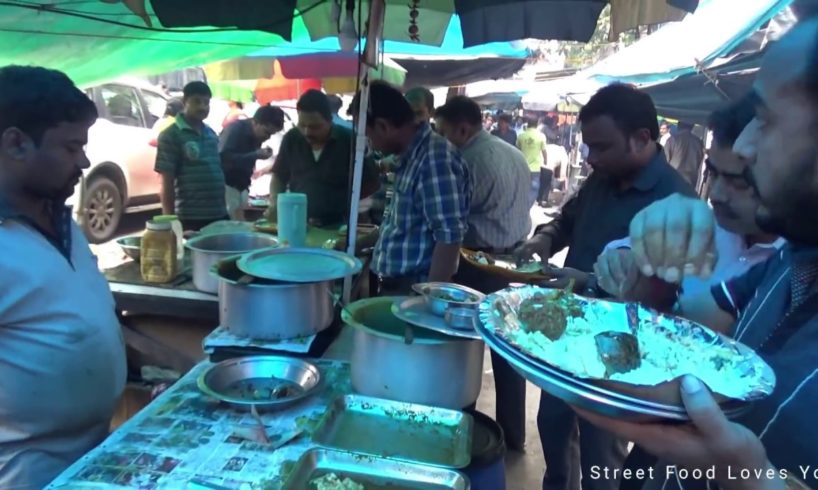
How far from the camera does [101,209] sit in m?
7.29

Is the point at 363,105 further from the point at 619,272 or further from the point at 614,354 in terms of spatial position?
the point at 614,354

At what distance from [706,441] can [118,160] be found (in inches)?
317

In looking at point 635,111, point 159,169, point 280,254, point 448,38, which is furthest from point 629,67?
point 280,254

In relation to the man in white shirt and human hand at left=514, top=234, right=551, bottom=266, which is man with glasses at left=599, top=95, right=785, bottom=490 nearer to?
human hand at left=514, top=234, right=551, bottom=266

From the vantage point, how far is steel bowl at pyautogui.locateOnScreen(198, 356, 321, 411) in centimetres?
161

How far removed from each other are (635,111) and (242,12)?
1.93 metres

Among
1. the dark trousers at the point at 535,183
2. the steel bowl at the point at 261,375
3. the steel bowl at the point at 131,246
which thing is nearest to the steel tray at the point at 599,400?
the steel bowl at the point at 261,375

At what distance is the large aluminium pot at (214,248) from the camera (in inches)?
97.7

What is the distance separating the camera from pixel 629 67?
7.17 metres

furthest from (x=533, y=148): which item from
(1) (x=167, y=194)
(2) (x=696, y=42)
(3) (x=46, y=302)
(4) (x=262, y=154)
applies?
(3) (x=46, y=302)

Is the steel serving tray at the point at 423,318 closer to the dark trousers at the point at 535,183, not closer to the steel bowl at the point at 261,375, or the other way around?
the steel bowl at the point at 261,375

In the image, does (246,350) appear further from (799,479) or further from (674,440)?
(799,479)

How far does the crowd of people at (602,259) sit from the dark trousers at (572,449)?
0.01m

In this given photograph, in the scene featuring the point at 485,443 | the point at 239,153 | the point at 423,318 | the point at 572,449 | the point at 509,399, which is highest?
the point at 239,153
